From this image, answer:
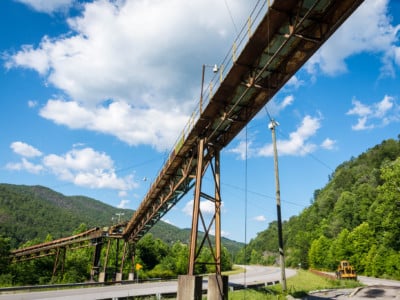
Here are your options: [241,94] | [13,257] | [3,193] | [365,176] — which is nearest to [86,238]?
[13,257]

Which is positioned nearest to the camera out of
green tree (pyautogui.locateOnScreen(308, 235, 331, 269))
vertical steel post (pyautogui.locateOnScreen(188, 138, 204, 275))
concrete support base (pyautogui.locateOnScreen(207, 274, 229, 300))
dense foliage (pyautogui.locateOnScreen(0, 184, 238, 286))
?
vertical steel post (pyautogui.locateOnScreen(188, 138, 204, 275))

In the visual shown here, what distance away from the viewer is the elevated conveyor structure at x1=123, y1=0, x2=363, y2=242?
9312 millimetres

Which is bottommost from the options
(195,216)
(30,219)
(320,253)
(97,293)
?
(97,293)

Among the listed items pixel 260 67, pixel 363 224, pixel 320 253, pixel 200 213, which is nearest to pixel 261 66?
pixel 260 67

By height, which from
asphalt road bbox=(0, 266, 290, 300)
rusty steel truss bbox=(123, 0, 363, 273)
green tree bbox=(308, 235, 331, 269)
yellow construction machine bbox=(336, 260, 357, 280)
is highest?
rusty steel truss bbox=(123, 0, 363, 273)

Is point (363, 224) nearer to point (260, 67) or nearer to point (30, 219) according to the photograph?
point (260, 67)

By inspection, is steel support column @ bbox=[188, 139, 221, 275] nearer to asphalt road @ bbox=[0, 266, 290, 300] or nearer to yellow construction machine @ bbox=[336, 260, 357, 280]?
asphalt road @ bbox=[0, 266, 290, 300]

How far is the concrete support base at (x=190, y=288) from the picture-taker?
41.3 ft

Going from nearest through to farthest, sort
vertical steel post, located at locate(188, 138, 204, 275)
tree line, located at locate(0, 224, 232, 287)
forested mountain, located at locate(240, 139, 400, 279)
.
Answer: vertical steel post, located at locate(188, 138, 204, 275) → tree line, located at locate(0, 224, 232, 287) → forested mountain, located at locate(240, 139, 400, 279)

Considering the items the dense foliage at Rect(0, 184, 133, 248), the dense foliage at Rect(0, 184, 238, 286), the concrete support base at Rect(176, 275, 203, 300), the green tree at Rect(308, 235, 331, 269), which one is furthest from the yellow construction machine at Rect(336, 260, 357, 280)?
the dense foliage at Rect(0, 184, 133, 248)

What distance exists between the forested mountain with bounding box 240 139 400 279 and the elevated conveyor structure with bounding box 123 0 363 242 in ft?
101

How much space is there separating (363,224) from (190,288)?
166 ft

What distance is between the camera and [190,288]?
1269 cm

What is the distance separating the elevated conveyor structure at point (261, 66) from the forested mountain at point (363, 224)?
3084cm
